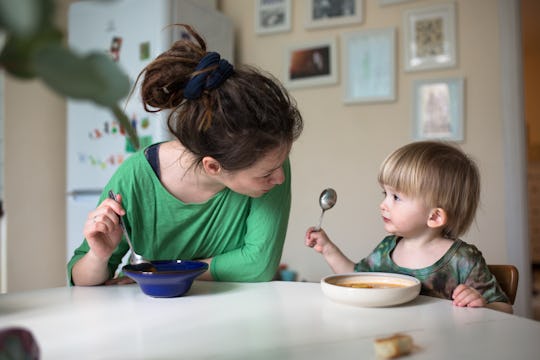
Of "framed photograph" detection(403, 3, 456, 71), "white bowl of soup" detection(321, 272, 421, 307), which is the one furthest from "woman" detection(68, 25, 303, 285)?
"framed photograph" detection(403, 3, 456, 71)

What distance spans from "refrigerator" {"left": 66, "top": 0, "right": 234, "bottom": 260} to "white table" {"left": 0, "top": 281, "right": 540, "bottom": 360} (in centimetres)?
166

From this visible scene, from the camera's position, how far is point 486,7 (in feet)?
7.94

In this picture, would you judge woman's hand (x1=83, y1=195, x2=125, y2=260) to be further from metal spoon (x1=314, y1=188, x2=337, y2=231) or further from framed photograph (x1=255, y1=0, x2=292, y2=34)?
framed photograph (x1=255, y1=0, x2=292, y2=34)

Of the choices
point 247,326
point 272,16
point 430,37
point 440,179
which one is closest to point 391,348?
point 247,326

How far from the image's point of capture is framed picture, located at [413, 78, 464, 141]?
247 centimetres

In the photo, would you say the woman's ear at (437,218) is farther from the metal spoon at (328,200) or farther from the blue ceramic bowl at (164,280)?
the blue ceramic bowl at (164,280)

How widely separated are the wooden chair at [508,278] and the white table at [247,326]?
29cm

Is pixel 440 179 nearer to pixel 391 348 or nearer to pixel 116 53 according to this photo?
pixel 391 348

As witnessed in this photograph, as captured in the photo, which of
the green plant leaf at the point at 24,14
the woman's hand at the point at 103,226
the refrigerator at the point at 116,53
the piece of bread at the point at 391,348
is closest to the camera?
the green plant leaf at the point at 24,14

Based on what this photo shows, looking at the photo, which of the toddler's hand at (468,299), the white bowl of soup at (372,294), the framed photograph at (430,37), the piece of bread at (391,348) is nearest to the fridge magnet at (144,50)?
the framed photograph at (430,37)

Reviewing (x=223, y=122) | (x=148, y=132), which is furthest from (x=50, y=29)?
(x=148, y=132)

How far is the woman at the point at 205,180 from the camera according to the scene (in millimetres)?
1016

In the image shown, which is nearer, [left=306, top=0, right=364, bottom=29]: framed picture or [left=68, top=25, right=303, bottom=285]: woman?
[left=68, top=25, right=303, bottom=285]: woman

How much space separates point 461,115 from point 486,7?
537 millimetres
